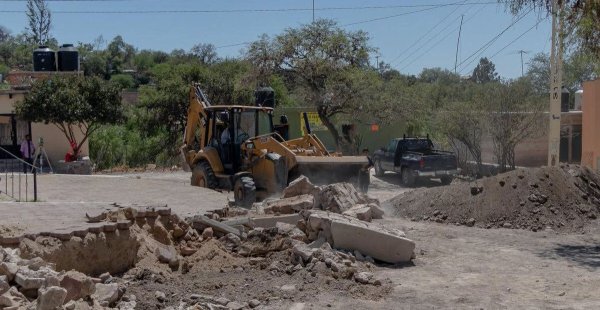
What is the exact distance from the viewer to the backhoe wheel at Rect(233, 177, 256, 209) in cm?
1767

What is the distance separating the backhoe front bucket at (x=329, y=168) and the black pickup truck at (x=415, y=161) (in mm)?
8306

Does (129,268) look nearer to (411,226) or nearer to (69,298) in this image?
(69,298)

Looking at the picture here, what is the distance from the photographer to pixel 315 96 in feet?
94.4

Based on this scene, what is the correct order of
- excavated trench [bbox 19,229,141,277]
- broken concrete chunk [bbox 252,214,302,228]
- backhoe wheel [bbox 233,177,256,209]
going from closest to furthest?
1. excavated trench [bbox 19,229,141,277]
2. broken concrete chunk [bbox 252,214,302,228]
3. backhoe wheel [bbox 233,177,256,209]

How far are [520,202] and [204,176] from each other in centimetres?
776

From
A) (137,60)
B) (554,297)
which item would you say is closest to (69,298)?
(554,297)

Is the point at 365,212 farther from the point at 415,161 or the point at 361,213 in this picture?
the point at 415,161

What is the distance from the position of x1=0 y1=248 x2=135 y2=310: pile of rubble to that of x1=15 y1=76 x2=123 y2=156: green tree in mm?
20442

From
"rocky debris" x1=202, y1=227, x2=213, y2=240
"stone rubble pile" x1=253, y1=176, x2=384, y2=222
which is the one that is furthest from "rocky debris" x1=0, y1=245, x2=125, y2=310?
"stone rubble pile" x1=253, y1=176, x2=384, y2=222

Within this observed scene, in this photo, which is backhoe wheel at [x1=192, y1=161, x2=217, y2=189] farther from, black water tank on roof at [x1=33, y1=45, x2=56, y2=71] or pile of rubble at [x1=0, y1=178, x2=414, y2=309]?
black water tank on roof at [x1=33, y1=45, x2=56, y2=71]

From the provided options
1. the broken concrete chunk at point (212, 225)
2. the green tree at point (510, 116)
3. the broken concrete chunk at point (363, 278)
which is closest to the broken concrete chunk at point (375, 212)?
the broken concrete chunk at point (212, 225)

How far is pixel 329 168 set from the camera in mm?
18516

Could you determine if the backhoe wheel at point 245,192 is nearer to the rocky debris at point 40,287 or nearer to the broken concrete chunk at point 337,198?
the broken concrete chunk at point 337,198

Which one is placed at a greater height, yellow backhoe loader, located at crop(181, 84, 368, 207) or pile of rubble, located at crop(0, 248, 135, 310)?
yellow backhoe loader, located at crop(181, 84, 368, 207)
